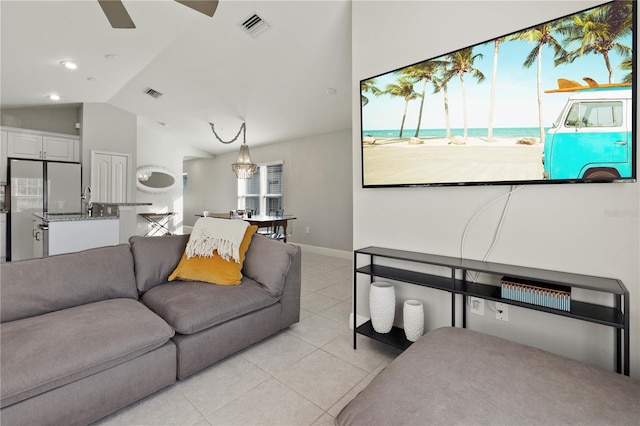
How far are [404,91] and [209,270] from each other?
2003mm

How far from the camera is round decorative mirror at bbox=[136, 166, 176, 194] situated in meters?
6.91

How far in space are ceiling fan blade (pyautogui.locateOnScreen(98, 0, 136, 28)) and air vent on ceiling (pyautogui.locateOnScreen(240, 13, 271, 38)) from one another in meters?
1.13

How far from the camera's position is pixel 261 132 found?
6.01m

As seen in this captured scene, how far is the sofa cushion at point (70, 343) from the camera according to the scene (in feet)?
3.92

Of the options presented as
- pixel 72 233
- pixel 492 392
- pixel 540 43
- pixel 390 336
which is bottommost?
pixel 390 336

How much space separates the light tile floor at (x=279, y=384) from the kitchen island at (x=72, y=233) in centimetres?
250

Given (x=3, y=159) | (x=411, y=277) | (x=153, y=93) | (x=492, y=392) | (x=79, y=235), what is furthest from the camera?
(x=153, y=93)

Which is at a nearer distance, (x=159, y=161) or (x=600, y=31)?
(x=600, y=31)

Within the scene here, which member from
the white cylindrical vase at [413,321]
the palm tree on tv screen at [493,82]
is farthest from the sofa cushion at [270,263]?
the palm tree on tv screen at [493,82]

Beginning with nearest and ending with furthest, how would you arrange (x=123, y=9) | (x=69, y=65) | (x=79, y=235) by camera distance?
(x=123, y=9), (x=79, y=235), (x=69, y=65)

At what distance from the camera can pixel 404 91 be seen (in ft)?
7.13

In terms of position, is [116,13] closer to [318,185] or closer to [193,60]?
[193,60]

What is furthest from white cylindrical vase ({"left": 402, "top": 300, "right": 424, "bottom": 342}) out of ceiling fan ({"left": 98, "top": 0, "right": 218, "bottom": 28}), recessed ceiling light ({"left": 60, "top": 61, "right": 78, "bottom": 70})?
recessed ceiling light ({"left": 60, "top": 61, "right": 78, "bottom": 70})

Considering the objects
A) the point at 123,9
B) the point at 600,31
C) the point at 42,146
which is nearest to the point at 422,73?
the point at 600,31
